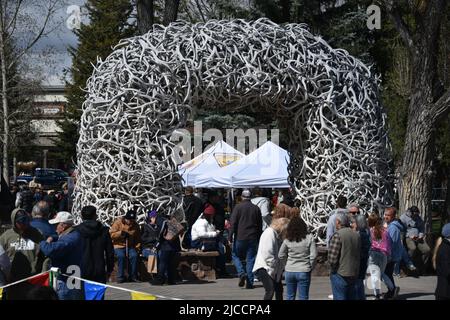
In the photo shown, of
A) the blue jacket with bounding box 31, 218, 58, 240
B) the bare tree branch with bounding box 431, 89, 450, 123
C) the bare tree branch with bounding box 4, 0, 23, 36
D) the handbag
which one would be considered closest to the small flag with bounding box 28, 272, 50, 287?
the blue jacket with bounding box 31, 218, 58, 240

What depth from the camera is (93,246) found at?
8750 mm

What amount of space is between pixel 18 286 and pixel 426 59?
11.6m

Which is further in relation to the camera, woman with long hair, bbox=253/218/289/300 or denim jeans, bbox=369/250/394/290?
denim jeans, bbox=369/250/394/290

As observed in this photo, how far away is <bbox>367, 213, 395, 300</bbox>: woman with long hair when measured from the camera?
1184 cm

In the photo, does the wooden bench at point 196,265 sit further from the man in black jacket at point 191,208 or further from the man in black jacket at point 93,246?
the man in black jacket at point 93,246

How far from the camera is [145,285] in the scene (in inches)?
520

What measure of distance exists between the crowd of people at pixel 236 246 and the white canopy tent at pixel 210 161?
23.5ft

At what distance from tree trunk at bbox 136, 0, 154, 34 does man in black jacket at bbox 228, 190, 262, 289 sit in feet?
29.6

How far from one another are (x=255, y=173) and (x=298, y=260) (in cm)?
1232

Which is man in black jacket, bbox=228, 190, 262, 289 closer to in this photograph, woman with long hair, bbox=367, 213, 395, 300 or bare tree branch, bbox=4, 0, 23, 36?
woman with long hair, bbox=367, 213, 395, 300

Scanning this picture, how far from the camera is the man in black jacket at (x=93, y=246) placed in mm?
8672

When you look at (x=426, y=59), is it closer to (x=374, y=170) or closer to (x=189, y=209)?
(x=374, y=170)

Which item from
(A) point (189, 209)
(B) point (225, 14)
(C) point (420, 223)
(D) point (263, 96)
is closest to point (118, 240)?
(A) point (189, 209)

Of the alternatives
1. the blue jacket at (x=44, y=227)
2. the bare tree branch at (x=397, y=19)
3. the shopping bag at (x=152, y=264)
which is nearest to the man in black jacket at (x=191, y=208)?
the shopping bag at (x=152, y=264)
